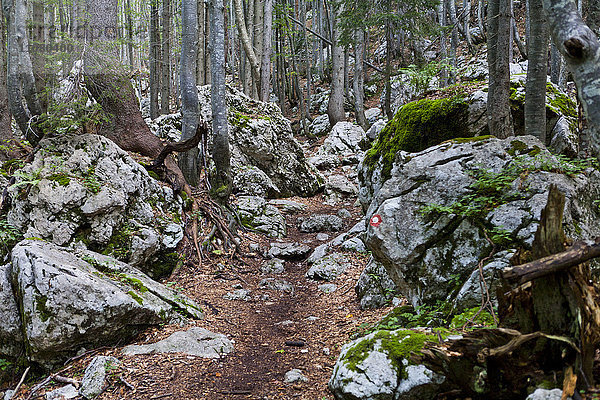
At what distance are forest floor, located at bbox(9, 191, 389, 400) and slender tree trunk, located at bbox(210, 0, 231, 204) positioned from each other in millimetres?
2021

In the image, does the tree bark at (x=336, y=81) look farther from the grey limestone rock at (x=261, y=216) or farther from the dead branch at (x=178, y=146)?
the dead branch at (x=178, y=146)

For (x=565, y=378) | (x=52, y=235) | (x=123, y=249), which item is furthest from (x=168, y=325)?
(x=565, y=378)

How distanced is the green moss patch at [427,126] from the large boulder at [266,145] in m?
5.66

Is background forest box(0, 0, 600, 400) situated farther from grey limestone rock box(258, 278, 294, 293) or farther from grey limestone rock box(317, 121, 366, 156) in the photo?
grey limestone rock box(317, 121, 366, 156)

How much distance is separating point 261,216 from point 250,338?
484cm

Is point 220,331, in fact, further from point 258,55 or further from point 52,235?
point 258,55

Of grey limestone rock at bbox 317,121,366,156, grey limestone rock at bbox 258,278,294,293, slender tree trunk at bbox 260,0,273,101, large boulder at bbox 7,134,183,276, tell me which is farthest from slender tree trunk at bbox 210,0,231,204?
grey limestone rock at bbox 317,121,366,156

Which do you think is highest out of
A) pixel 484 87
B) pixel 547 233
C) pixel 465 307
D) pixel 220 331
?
pixel 484 87

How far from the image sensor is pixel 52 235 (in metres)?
5.53

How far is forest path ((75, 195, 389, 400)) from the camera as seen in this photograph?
3.56 meters

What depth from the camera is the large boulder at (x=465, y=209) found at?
3.54 m

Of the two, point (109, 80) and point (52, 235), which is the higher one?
point (109, 80)

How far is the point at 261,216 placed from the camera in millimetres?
9375

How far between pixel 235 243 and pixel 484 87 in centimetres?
542
